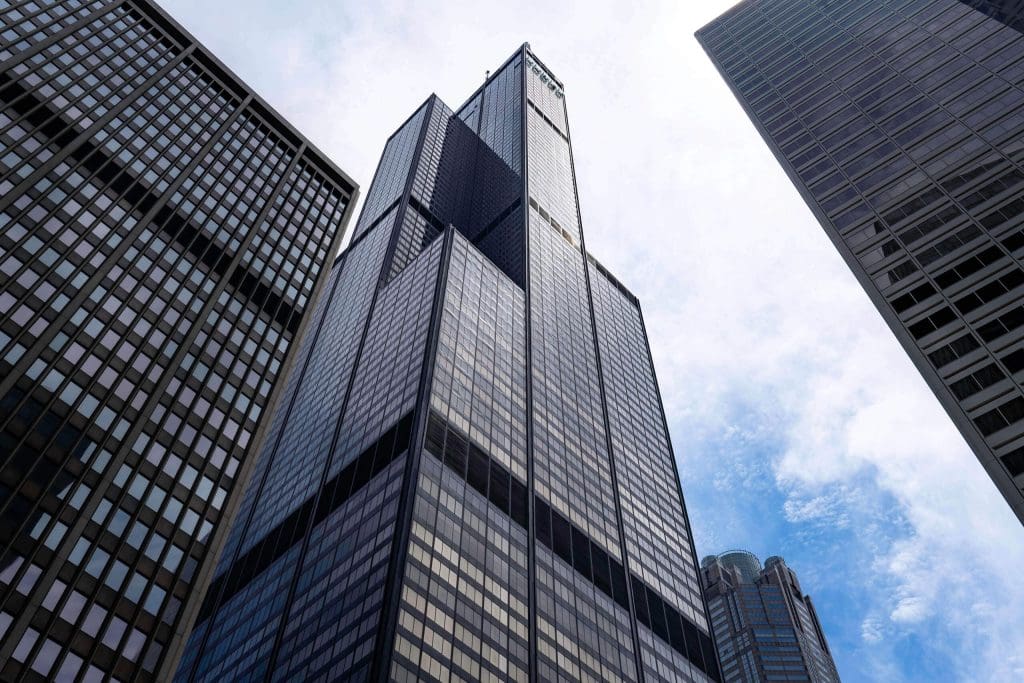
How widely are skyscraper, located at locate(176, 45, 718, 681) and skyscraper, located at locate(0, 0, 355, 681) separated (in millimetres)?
24249

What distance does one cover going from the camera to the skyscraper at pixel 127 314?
1695 inches

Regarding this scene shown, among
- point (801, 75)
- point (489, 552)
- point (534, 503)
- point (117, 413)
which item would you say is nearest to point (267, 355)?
point (117, 413)

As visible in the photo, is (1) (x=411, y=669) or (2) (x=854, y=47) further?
(2) (x=854, y=47)

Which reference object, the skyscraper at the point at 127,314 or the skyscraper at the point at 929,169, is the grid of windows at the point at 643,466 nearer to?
the skyscraper at the point at 127,314

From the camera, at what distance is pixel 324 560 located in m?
88.3

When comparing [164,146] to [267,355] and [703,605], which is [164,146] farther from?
[703,605]

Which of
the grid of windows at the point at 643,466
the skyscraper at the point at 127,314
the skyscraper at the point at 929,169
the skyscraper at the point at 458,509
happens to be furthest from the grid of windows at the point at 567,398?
the skyscraper at the point at 929,169

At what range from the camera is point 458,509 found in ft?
293

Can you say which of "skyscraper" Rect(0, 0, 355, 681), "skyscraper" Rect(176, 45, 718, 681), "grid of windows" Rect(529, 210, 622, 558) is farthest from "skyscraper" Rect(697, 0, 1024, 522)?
"grid of windows" Rect(529, 210, 622, 558)

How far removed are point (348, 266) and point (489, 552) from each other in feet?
386

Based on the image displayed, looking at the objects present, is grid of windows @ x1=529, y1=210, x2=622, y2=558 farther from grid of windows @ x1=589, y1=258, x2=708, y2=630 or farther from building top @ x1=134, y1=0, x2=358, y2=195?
building top @ x1=134, y1=0, x2=358, y2=195

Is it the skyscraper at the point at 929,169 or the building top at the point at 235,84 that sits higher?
the building top at the point at 235,84

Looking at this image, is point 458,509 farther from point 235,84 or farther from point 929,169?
point 929,169

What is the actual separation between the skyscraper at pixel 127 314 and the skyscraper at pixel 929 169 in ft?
145
